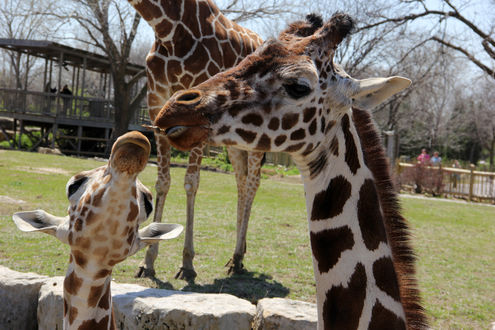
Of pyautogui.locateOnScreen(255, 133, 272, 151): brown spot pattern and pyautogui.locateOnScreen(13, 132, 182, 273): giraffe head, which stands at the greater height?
pyautogui.locateOnScreen(255, 133, 272, 151): brown spot pattern

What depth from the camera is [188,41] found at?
549cm

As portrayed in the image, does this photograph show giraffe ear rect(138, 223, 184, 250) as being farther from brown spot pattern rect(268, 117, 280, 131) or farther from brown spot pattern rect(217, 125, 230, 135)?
brown spot pattern rect(268, 117, 280, 131)

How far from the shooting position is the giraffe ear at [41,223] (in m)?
2.14

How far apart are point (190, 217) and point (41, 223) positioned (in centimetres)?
327

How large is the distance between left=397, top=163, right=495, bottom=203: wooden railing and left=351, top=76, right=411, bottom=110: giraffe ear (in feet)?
62.4

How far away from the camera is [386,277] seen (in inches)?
86.6

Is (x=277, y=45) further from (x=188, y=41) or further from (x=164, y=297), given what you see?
(x=188, y=41)

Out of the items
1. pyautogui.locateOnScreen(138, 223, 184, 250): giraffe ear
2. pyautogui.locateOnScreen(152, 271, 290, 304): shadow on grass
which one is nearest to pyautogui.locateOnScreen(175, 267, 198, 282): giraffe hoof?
pyautogui.locateOnScreen(152, 271, 290, 304): shadow on grass

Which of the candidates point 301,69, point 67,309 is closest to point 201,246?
point 67,309

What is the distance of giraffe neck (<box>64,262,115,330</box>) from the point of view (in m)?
2.11

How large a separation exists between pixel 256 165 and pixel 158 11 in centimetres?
245

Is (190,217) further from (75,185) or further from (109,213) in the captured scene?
(109,213)

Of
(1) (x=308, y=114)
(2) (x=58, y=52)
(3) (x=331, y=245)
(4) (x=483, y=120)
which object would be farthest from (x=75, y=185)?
(4) (x=483, y=120)

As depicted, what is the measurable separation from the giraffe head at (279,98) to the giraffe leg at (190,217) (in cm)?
323
